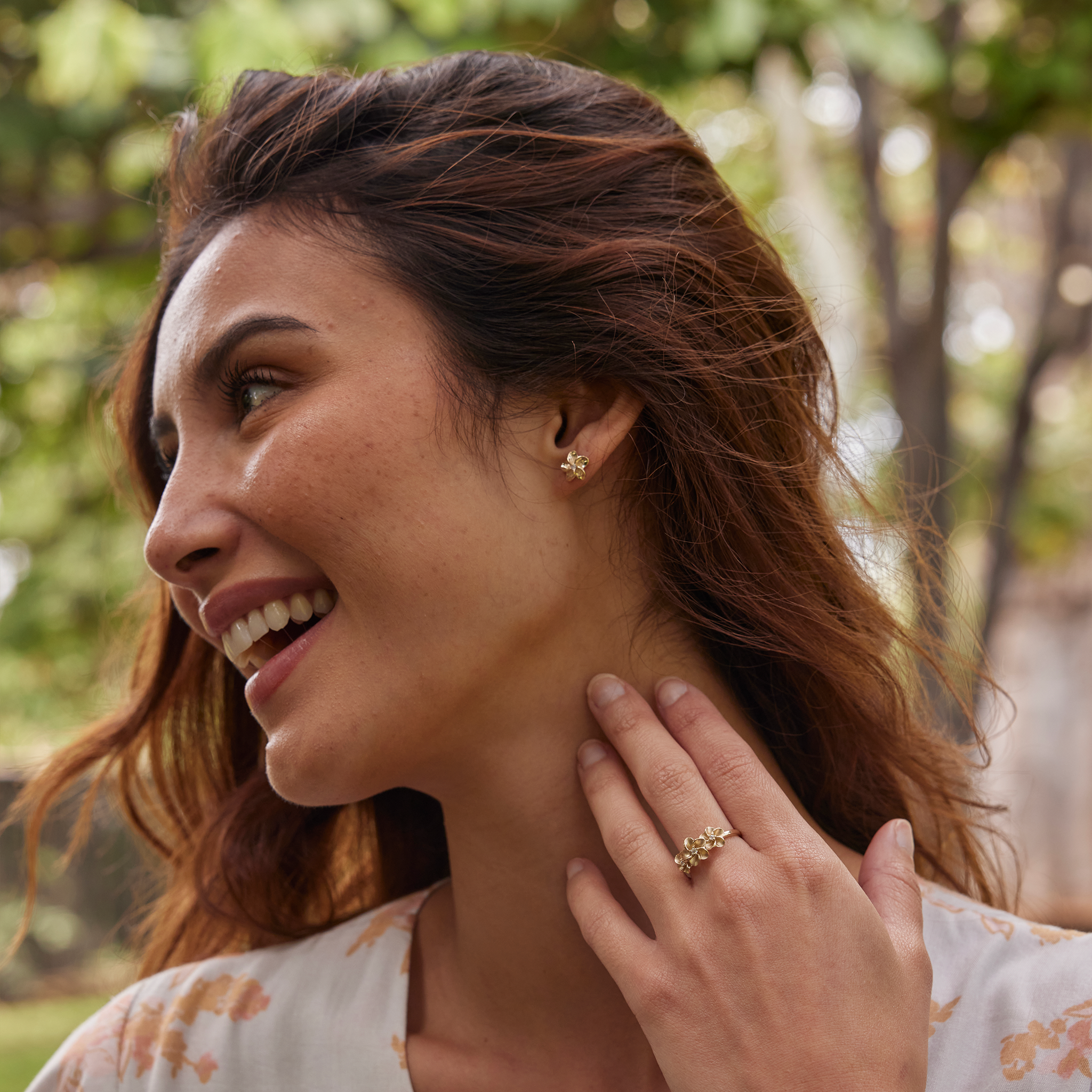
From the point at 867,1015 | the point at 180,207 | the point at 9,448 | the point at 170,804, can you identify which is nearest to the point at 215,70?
the point at 180,207

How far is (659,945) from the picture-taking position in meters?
1.46

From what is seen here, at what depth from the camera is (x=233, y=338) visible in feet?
5.13

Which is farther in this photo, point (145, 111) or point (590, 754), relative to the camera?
point (145, 111)

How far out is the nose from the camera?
155 centimetres

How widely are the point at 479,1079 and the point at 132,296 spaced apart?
4.26 metres

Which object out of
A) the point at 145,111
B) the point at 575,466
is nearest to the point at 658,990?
the point at 575,466

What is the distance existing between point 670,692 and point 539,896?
0.36 meters

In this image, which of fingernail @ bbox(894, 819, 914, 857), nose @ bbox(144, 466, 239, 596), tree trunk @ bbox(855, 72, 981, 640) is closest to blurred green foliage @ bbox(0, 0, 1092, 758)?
tree trunk @ bbox(855, 72, 981, 640)

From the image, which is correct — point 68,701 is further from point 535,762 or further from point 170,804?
point 535,762

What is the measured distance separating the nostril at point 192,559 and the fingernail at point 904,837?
103cm

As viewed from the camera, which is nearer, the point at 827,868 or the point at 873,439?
the point at 827,868

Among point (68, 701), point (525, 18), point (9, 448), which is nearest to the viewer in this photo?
point (525, 18)

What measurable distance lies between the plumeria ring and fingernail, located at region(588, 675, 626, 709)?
0.25 meters

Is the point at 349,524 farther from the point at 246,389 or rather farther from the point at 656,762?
the point at 656,762
